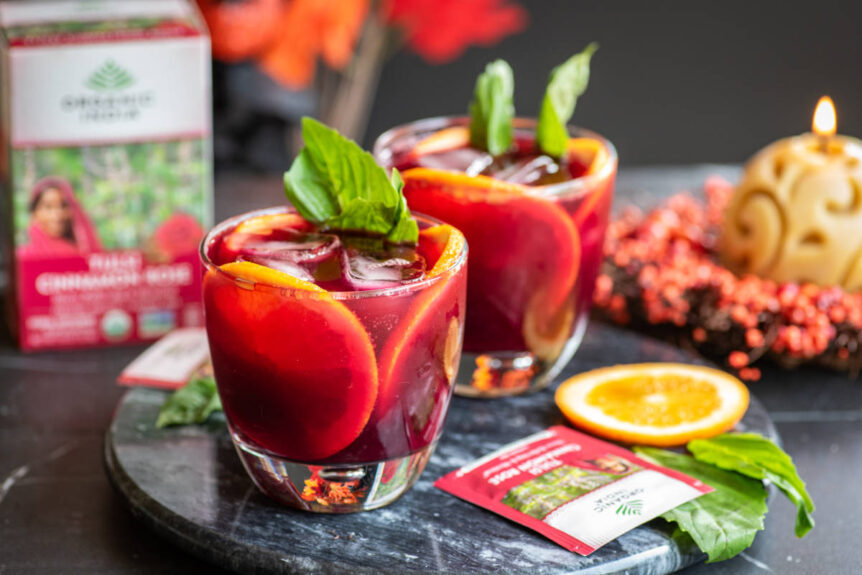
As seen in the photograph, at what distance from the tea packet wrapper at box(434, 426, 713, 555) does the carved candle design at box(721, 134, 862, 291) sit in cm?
51

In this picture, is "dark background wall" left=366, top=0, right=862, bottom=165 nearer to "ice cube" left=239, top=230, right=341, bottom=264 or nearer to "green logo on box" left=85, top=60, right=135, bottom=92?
"green logo on box" left=85, top=60, right=135, bottom=92

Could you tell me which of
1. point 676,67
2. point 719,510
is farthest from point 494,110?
point 676,67

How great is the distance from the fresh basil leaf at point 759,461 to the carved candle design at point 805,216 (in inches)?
17.1

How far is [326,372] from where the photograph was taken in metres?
0.92

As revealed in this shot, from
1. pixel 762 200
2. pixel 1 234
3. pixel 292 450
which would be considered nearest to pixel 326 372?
pixel 292 450

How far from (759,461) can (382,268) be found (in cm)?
42

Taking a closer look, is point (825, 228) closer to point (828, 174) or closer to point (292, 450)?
point (828, 174)

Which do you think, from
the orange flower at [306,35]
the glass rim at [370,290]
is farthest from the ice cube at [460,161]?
the orange flower at [306,35]

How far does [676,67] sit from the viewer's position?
132 inches

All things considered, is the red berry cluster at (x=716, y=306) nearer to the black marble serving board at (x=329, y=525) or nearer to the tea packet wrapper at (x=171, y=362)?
the black marble serving board at (x=329, y=525)

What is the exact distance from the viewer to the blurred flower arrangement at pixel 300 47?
2393 millimetres

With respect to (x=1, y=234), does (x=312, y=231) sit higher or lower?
higher

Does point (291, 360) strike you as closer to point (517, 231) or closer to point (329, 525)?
point (329, 525)

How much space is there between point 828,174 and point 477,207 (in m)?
0.58
